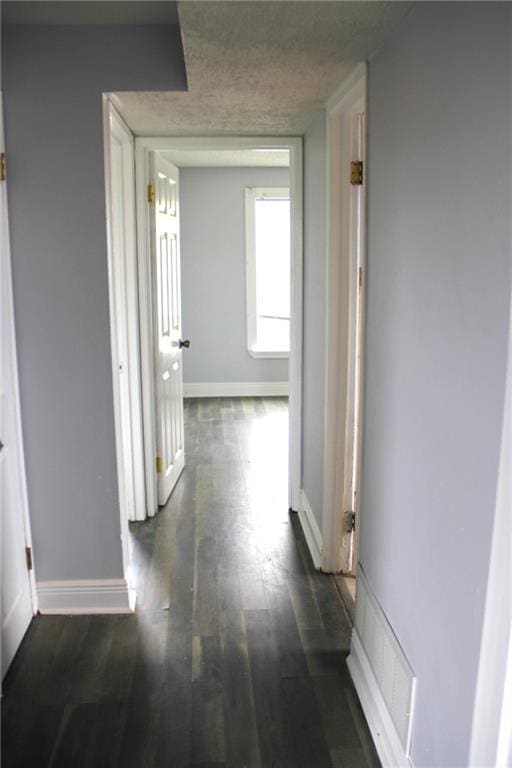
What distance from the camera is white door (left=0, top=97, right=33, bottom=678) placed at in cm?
241

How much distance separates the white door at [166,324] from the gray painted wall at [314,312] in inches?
33.5

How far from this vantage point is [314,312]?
333cm

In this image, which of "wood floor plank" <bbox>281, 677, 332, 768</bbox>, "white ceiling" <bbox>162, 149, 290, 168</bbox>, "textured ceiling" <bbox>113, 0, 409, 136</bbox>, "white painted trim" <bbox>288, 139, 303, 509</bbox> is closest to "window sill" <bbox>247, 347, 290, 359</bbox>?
"white ceiling" <bbox>162, 149, 290, 168</bbox>

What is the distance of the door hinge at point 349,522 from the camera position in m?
Answer: 3.00

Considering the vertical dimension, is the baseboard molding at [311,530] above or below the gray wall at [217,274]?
below

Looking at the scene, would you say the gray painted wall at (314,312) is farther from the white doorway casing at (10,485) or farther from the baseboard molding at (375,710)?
the white doorway casing at (10,485)

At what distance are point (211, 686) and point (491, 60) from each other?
6.93ft

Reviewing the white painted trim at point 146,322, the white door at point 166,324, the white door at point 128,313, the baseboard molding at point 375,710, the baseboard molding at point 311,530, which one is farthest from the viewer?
the white door at point 166,324

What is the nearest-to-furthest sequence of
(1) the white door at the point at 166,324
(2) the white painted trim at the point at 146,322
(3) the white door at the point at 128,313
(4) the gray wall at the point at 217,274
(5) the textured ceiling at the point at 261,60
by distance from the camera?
(5) the textured ceiling at the point at 261,60
(3) the white door at the point at 128,313
(2) the white painted trim at the point at 146,322
(1) the white door at the point at 166,324
(4) the gray wall at the point at 217,274

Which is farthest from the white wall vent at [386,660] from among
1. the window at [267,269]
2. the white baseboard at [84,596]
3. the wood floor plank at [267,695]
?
the window at [267,269]

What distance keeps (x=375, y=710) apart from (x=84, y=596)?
4.44 feet

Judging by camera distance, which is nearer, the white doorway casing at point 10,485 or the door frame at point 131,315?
the white doorway casing at point 10,485

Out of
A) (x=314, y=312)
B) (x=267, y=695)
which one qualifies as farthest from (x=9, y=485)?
(x=314, y=312)

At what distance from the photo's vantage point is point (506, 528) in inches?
46.2
